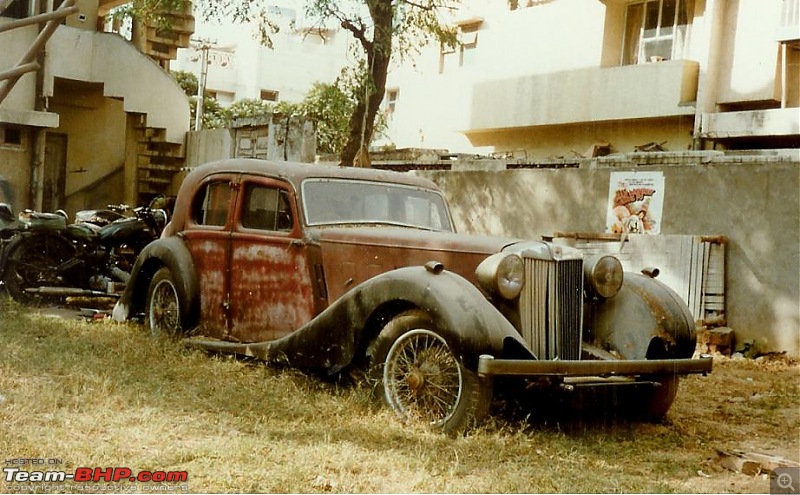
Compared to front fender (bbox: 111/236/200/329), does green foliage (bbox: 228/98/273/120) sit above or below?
above

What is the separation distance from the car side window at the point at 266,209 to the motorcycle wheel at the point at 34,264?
13.8ft

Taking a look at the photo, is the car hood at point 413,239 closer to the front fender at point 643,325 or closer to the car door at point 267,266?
the car door at point 267,266

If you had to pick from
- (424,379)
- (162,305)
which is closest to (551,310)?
(424,379)

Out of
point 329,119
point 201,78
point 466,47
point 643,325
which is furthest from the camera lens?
point 201,78

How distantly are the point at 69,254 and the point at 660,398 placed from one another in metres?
7.10

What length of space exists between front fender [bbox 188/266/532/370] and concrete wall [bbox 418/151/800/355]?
479 cm

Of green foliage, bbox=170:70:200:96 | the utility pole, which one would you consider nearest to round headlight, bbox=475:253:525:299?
the utility pole

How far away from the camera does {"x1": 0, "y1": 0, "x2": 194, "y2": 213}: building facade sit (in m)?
15.3

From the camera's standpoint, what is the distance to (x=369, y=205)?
6.28m

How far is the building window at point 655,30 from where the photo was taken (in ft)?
53.6

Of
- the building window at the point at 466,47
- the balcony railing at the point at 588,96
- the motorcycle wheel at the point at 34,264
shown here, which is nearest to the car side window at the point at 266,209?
the motorcycle wheel at the point at 34,264

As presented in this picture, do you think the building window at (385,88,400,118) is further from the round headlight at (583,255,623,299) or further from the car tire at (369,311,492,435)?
the car tire at (369,311,492,435)

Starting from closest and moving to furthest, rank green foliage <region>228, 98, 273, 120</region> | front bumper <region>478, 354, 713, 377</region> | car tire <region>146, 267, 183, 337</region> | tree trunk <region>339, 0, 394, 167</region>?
1. front bumper <region>478, 354, 713, 377</region>
2. car tire <region>146, 267, 183, 337</region>
3. tree trunk <region>339, 0, 394, 167</region>
4. green foliage <region>228, 98, 273, 120</region>

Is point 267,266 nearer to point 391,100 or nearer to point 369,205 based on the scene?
point 369,205
